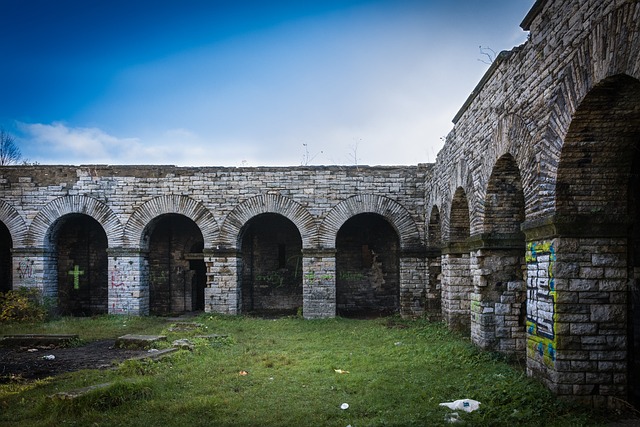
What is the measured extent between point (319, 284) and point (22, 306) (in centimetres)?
797

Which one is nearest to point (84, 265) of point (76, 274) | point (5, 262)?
point (76, 274)

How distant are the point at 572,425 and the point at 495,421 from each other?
2.22 ft

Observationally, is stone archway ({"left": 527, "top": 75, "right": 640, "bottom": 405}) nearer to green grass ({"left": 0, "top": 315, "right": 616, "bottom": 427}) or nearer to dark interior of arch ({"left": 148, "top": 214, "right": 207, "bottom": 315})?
green grass ({"left": 0, "top": 315, "right": 616, "bottom": 427})

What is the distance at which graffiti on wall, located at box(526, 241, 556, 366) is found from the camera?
5.30m

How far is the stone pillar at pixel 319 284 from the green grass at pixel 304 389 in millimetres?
3597

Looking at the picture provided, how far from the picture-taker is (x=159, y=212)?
14055mm

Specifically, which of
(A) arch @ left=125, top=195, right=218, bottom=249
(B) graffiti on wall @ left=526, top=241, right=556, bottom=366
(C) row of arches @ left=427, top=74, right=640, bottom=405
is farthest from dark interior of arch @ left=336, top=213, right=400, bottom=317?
(C) row of arches @ left=427, top=74, right=640, bottom=405

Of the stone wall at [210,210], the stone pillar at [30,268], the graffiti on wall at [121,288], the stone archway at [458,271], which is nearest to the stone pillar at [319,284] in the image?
the stone wall at [210,210]

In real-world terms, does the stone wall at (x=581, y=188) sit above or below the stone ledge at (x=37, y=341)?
above

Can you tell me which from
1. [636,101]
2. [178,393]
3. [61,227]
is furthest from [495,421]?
[61,227]

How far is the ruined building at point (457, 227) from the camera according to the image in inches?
201

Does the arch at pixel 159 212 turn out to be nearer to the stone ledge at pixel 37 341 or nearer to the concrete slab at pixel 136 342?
the stone ledge at pixel 37 341

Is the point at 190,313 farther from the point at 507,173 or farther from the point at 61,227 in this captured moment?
the point at 507,173

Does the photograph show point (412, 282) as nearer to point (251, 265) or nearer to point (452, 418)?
point (251, 265)
